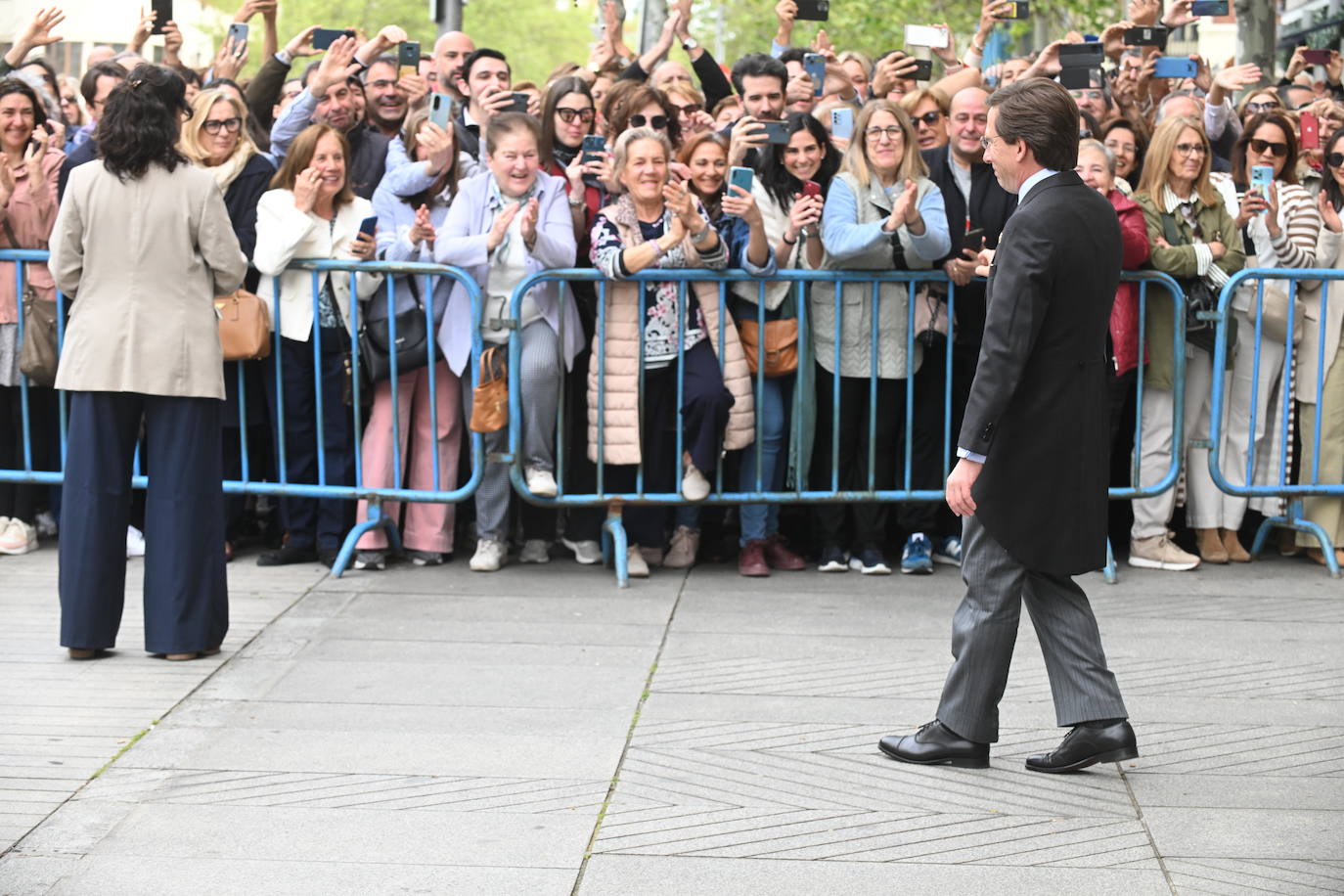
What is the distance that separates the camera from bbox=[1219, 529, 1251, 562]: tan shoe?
8.81m

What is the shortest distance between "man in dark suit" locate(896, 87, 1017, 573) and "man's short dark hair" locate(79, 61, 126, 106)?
4.18 meters

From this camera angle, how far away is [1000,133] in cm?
533

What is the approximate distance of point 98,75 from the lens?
31.3ft

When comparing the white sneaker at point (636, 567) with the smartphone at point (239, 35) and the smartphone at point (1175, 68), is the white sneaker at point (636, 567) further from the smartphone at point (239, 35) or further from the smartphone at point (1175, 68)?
the smartphone at point (1175, 68)

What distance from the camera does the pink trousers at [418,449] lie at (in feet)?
27.8

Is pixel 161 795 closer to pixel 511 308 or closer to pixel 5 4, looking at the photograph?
pixel 511 308

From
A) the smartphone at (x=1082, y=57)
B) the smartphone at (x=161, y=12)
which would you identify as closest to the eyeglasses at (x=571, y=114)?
the smartphone at (x=1082, y=57)

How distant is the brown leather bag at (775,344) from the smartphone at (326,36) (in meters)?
2.58

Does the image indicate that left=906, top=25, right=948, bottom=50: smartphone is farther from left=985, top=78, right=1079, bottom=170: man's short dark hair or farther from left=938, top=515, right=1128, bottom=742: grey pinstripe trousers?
left=938, top=515, right=1128, bottom=742: grey pinstripe trousers

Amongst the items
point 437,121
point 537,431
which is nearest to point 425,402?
point 537,431

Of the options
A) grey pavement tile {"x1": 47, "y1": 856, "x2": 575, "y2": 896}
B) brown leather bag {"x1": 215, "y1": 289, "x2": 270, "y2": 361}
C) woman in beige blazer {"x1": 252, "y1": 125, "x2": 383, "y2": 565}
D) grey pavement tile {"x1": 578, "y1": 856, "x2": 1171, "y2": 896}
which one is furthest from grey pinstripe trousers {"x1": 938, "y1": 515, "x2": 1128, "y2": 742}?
brown leather bag {"x1": 215, "y1": 289, "x2": 270, "y2": 361}

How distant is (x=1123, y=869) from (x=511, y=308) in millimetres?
4196

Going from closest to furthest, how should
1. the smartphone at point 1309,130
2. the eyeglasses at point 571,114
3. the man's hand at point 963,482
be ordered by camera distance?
1. the man's hand at point 963,482
2. the eyeglasses at point 571,114
3. the smartphone at point 1309,130

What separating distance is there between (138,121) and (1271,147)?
5351 millimetres
